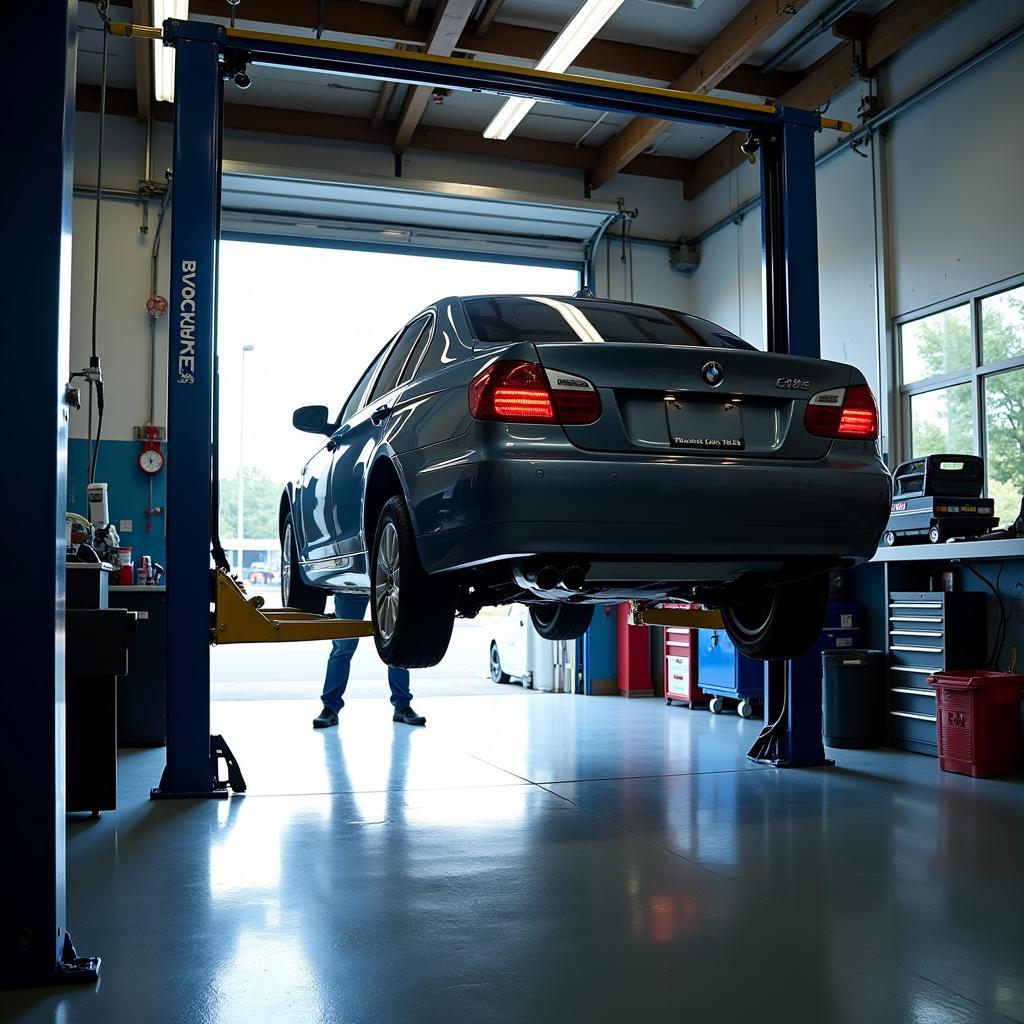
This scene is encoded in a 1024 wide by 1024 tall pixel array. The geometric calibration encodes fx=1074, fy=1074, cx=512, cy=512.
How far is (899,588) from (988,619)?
663mm

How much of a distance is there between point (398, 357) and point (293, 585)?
2286 millimetres

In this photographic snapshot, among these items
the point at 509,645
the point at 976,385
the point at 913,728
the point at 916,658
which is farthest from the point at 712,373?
the point at 509,645

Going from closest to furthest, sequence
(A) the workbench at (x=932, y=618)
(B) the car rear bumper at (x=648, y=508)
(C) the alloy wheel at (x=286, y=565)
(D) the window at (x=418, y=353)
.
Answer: (B) the car rear bumper at (x=648, y=508)
(D) the window at (x=418, y=353)
(A) the workbench at (x=932, y=618)
(C) the alloy wheel at (x=286, y=565)

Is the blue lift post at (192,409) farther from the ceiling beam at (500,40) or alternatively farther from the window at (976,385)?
the window at (976,385)

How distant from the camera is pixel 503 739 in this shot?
721cm

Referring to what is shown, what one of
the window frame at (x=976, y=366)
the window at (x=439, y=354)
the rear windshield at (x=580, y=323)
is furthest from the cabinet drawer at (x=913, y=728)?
the window at (x=439, y=354)

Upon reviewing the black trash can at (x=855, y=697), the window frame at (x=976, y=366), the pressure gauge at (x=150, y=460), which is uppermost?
the window frame at (x=976, y=366)

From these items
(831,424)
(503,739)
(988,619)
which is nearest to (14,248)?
A: (831,424)

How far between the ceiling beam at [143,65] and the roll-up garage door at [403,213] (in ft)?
3.14

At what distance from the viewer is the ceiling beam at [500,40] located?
8625 mm

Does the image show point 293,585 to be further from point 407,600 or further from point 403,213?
point 403,213

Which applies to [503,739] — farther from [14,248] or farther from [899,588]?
[14,248]

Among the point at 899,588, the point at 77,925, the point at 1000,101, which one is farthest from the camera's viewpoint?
the point at 1000,101

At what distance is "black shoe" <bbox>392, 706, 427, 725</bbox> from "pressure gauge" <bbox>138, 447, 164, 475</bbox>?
364 centimetres
